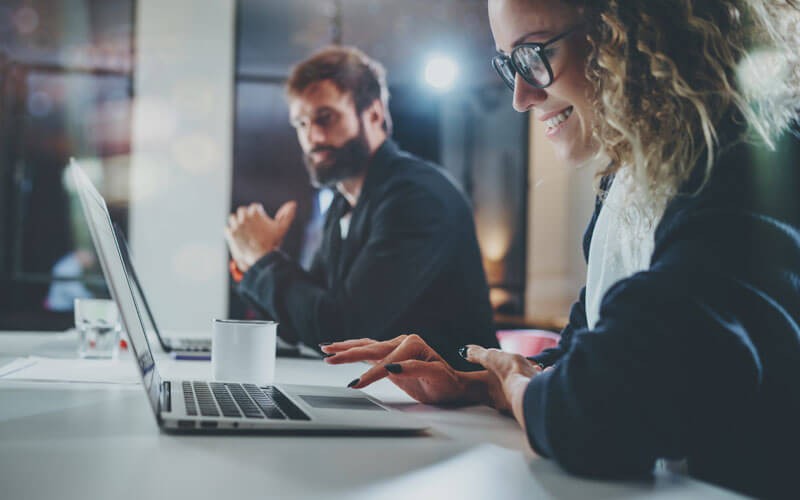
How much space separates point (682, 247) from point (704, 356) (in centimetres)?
11

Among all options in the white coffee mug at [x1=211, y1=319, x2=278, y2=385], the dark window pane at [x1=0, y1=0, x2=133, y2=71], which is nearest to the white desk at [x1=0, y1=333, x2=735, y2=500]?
the white coffee mug at [x1=211, y1=319, x2=278, y2=385]

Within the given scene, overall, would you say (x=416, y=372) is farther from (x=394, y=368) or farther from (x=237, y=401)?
(x=237, y=401)

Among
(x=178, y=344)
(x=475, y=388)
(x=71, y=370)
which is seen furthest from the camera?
(x=178, y=344)

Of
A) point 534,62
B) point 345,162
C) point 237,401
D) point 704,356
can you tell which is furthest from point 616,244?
point 345,162

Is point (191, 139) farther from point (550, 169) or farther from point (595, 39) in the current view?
point (595, 39)

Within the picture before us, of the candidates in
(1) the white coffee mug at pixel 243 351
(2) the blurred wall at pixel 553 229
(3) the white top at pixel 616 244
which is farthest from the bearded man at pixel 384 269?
(2) the blurred wall at pixel 553 229

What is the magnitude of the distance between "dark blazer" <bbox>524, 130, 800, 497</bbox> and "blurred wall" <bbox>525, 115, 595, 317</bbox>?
373 centimetres

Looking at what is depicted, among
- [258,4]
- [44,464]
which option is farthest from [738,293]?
[258,4]

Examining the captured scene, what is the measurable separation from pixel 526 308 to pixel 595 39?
141 inches

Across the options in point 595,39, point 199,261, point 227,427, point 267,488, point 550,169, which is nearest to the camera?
point 267,488

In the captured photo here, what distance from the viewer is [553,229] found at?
4559mm

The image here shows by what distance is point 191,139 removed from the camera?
14.0 ft

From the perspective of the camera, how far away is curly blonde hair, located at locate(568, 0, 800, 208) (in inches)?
32.4

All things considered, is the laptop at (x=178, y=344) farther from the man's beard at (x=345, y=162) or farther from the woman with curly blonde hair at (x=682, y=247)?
the man's beard at (x=345, y=162)
